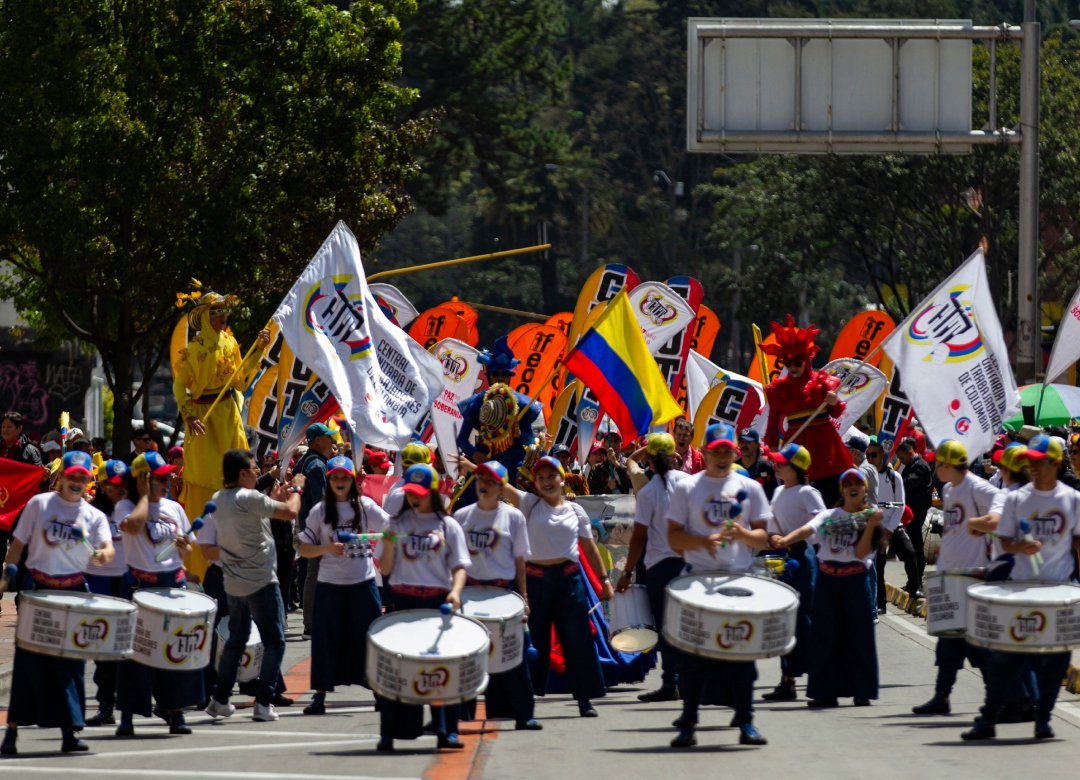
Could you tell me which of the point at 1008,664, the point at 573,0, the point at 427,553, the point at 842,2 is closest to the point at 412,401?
the point at 427,553

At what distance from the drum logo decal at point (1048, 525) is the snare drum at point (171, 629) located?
4.61 metres

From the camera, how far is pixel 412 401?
40.4 ft

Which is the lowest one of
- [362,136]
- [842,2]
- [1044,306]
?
[1044,306]

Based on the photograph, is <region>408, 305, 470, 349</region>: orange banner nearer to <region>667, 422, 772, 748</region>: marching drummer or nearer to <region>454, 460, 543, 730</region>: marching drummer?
<region>454, 460, 543, 730</region>: marching drummer

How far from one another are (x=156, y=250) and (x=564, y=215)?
4682 centimetres

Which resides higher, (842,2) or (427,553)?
(842,2)

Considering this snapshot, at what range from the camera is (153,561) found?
11.0m

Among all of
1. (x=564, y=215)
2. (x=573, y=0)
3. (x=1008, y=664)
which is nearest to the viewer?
(x=1008, y=664)

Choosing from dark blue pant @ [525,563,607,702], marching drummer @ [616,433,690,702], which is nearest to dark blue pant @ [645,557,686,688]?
marching drummer @ [616,433,690,702]

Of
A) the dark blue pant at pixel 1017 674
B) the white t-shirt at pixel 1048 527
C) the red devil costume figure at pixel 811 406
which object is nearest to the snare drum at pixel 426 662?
the dark blue pant at pixel 1017 674

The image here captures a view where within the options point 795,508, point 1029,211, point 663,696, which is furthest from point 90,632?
point 1029,211

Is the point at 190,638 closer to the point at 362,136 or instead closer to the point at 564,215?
the point at 362,136

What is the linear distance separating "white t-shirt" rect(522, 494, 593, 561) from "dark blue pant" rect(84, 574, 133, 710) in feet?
7.92

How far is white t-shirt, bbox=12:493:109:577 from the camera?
33.0 ft
